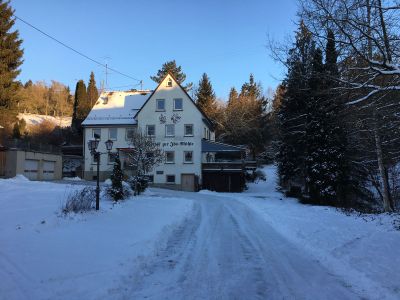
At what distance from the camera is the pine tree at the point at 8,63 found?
135 feet

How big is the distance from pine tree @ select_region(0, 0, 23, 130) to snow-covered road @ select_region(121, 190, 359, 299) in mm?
35350

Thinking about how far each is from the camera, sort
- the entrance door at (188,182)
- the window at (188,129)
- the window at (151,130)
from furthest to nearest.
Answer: the window at (151,130), the window at (188,129), the entrance door at (188,182)

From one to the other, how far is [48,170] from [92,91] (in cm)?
2908

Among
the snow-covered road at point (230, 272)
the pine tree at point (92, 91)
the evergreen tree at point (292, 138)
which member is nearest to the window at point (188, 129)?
the evergreen tree at point (292, 138)

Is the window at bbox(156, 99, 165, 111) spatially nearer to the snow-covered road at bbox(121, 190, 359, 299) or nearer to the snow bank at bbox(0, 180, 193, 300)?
the snow bank at bbox(0, 180, 193, 300)

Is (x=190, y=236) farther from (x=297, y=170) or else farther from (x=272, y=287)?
(x=297, y=170)

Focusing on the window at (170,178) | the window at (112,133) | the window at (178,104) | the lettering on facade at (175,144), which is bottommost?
the window at (170,178)

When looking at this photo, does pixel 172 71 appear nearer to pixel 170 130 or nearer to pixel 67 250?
pixel 170 130

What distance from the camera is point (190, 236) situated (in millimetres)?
12680

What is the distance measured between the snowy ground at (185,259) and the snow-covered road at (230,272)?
18mm

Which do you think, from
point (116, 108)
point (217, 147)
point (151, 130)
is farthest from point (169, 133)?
point (116, 108)

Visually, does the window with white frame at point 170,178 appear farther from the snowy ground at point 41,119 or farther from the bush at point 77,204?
the snowy ground at point 41,119

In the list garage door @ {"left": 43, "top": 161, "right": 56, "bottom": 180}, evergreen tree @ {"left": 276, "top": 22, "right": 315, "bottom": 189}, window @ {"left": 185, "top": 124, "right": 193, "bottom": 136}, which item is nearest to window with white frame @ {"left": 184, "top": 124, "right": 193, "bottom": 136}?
window @ {"left": 185, "top": 124, "right": 193, "bottom": 136}

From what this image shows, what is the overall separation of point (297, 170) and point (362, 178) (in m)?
5.78
